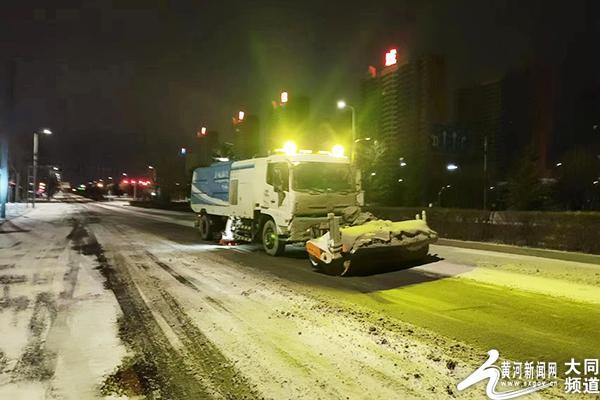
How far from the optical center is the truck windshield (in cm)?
1371

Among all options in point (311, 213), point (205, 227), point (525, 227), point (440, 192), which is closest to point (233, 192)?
point (205, 227)

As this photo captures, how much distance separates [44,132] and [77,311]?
4440cm

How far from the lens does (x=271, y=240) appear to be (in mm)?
14867

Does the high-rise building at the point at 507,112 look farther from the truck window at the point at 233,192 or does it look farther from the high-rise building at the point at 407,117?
the truck window at the point at 233,192

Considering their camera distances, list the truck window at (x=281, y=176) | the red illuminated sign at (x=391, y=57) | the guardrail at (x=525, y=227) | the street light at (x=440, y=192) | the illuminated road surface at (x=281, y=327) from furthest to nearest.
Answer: the street light at (x=440, y=192) → the red illuminated sign at (x=391, y=57) → the guardrail at (x=525, y=227) → the truck window at (x=281, y=176) → the illuminated road surface at (x=281, y=327)

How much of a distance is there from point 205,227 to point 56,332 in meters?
13.8

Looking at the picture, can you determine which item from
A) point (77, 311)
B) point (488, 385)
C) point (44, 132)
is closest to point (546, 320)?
point (488, 385)

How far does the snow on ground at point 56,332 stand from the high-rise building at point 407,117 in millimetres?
32499

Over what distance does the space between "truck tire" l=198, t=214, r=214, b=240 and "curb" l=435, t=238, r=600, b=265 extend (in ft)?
29.1

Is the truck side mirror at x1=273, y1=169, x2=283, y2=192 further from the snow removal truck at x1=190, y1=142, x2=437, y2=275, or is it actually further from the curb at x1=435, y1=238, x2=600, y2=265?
the curb at x1=435, y1=238, x2=600, y2=265

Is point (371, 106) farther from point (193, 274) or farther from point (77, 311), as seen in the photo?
point (77, 311)

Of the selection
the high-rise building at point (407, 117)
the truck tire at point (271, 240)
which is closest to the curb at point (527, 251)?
the truck tire at point (271, 240)

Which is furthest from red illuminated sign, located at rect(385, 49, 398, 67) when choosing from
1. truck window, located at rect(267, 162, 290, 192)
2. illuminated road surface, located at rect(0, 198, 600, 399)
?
illuminated road surface, located at rect(0, 198, 600, 399)

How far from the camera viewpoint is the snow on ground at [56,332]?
5.05 meters
